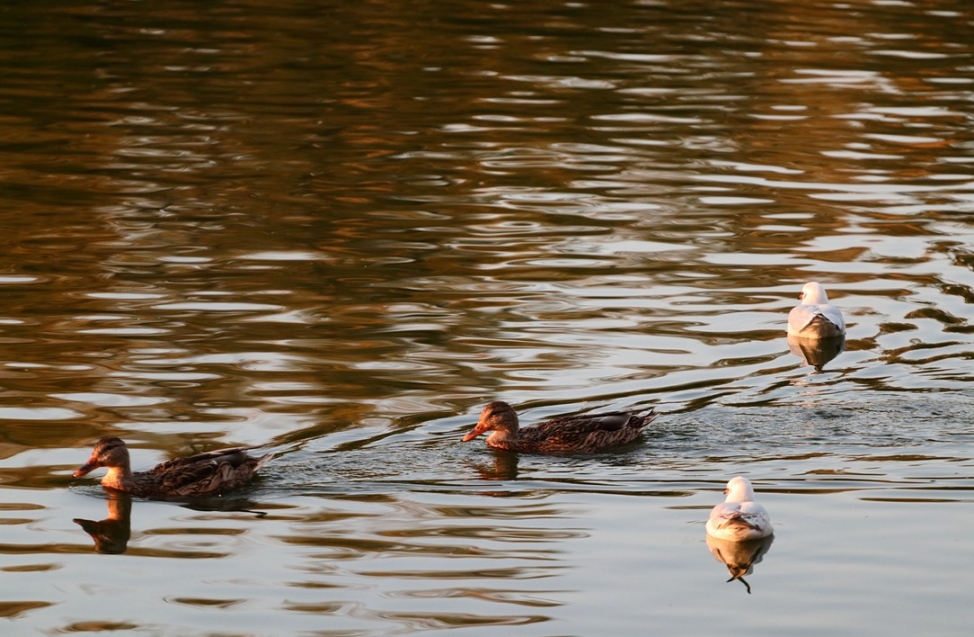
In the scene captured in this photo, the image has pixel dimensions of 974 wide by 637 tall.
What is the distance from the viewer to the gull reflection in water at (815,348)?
14.6 m

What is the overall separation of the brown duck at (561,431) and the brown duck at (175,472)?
68.4 inches

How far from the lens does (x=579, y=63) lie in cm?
2988

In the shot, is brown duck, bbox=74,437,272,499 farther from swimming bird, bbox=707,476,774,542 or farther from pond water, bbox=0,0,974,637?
swimming bird, bbox=707,476,774,542

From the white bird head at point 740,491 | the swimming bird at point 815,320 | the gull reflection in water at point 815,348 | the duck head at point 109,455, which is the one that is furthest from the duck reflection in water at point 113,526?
the swimming bird at point 815,320

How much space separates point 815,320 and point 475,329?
2807 millimetres

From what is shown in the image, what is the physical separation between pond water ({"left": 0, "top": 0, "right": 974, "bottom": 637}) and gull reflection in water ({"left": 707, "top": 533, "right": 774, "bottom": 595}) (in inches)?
2.9

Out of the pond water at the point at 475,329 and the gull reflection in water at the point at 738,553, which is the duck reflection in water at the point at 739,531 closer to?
the gull reflection in water at the point at 738,553

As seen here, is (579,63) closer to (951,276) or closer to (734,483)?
(951,276)

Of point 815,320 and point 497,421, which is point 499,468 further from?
Answer: point 815,320

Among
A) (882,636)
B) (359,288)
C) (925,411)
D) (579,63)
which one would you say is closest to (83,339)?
(359,288)

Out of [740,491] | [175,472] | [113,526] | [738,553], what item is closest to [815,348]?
[740,491]

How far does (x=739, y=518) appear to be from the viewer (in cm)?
1002

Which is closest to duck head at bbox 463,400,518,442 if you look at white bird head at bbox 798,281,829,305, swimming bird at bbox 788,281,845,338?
swimming bird at bbox 788,281,845,338

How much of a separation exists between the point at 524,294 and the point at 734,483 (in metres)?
6.34
